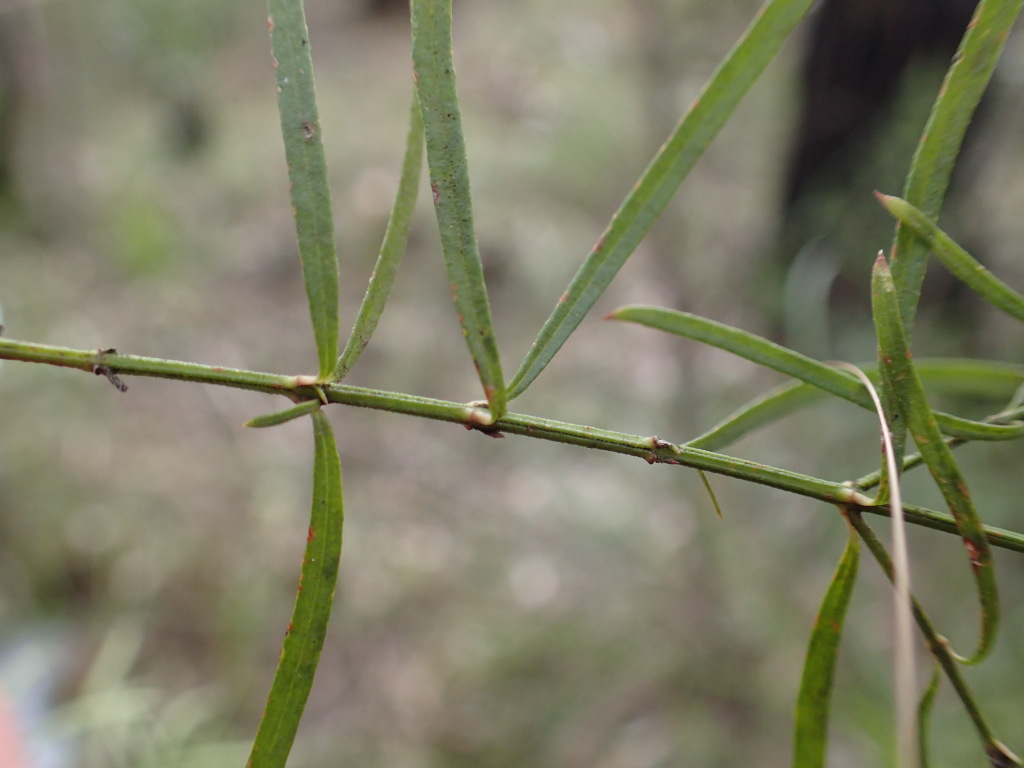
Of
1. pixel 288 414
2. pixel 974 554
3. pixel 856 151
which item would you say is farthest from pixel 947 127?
pixel 856 151

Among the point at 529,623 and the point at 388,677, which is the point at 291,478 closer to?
the point at 388,677

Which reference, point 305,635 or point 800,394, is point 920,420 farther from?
point 305,635

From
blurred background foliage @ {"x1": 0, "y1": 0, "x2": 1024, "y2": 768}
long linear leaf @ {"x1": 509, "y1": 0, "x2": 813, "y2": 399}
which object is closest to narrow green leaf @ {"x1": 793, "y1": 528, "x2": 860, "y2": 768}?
long linear leaf @ {"x1": 509, "y1": 0, "x2": 813, "y2": 399}

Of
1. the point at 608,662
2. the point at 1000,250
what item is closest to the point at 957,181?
the point at 1000,250

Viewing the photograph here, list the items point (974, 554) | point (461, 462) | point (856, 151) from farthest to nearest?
point (461, 462), point (856, 151), point (974, 554)

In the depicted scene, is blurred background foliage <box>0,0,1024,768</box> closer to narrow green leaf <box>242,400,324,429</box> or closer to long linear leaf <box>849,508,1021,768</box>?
long linear leaf <box>849,508,1021,768</box>

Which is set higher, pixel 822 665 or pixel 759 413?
pixel 759 413

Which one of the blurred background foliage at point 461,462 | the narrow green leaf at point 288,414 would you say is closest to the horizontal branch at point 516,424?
the narrow green leaf at point 288,414
